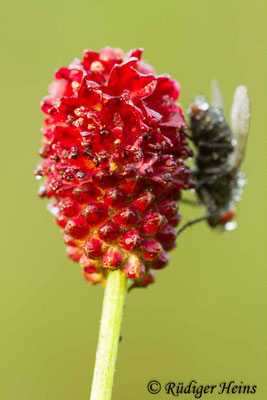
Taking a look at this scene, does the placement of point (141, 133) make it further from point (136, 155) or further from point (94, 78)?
point (94, 78)

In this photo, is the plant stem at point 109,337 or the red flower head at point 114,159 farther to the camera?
the red flower head at point 114,159

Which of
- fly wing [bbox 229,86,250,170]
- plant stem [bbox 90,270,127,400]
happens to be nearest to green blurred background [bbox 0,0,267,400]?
fly wing [bbox 229,86,250,170]

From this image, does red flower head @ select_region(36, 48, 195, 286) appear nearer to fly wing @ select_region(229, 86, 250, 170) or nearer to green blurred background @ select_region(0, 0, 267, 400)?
fly wing @ select_region(229, 86, 250, 170)

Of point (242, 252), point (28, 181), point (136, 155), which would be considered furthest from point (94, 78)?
point (242, 252)

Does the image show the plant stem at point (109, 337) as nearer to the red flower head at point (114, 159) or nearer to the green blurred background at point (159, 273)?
the red flower head at point (114, 159)

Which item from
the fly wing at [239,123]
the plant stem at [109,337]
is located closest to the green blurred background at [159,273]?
the fly wing at [239,123]
